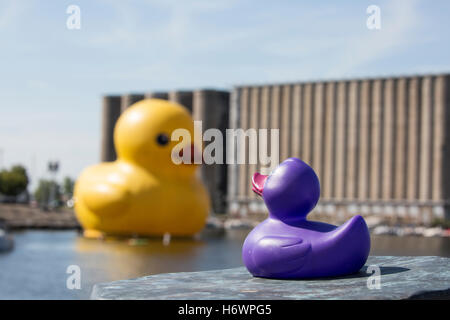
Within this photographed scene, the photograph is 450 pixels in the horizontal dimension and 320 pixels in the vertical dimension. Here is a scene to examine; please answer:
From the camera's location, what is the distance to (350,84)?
235ft

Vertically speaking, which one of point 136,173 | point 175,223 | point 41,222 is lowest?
point 41,222

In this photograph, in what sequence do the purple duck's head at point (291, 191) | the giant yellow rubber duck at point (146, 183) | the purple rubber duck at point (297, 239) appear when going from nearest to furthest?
1. the purple rubber duck at point (297, 239)
2. the purple duck's head at point (291, 191)
3. the giant yellow rubber duck at point (146, 183)

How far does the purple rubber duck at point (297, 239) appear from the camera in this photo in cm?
924

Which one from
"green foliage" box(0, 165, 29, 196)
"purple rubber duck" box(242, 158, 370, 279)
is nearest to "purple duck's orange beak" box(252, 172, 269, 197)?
"purple rubber duck" box(242, 158, 370, 279)

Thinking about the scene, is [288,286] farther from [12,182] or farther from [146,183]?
[12,182]

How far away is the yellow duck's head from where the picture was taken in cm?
2975

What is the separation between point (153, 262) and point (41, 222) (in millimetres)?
31903

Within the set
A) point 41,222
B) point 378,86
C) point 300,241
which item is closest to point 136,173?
point 300,241

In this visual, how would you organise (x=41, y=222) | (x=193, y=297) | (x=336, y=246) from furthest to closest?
1. (x=41, y=222)
2. (x=336, y=246)
3. (x=193, y=297)

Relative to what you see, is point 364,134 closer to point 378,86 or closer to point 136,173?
point 378,86

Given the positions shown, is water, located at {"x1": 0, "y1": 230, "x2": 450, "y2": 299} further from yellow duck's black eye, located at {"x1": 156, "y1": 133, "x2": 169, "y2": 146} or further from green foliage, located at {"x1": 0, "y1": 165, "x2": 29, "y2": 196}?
green foliage, located at {"x1": 0, "y1": 165, "x2": 29, "y2": 196}

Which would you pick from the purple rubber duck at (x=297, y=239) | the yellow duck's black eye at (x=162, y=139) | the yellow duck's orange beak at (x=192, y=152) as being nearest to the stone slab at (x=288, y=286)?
the purple rubber duck at (x=297, y=239)

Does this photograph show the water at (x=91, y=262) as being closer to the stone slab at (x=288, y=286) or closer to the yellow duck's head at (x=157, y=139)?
the yellow duck's head at (x=157, y=139)

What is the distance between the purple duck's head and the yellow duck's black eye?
20.2m
